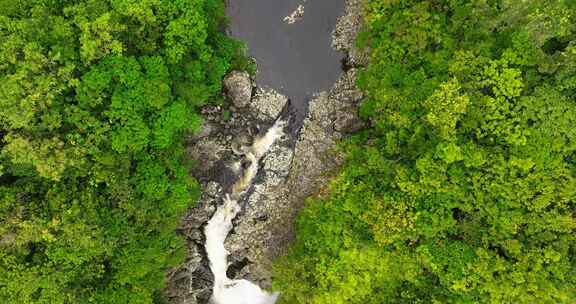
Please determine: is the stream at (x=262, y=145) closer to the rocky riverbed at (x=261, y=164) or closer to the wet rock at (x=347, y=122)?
the rocky riverbed at (x=261, y=164)

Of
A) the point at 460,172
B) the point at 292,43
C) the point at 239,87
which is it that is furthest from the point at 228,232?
the point at 460,172

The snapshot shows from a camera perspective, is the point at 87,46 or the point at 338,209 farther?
the point at 338,209

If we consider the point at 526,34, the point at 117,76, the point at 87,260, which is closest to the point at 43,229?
the point at 87,260

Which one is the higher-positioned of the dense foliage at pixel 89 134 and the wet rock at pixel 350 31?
the wet rock at pixel 350 31

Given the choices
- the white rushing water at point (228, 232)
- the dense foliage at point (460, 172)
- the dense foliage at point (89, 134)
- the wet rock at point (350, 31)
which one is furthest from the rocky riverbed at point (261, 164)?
the dense foliage at point (89, 134)

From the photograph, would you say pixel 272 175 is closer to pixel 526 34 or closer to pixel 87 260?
pixel 87 260

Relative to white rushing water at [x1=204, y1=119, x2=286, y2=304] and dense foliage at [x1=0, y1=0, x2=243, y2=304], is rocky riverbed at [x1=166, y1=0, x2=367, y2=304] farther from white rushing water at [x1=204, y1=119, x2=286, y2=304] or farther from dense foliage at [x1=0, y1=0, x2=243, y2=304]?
dense foliage at [x1=0, y1=0, x2=243, y2=304]
